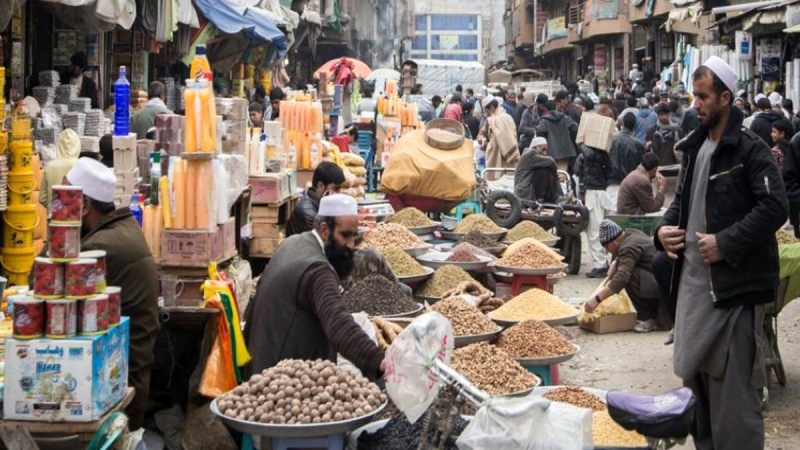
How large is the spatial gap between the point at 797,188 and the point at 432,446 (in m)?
5.81

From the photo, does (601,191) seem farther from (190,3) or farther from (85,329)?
(85,329)

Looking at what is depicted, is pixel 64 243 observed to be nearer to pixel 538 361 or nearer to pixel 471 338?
pixel 471 338

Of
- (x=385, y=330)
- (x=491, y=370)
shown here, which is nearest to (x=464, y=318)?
(x=385, y=330)

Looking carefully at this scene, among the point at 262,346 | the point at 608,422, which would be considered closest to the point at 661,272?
the point at 608,422

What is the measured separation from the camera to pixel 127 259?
5.14m

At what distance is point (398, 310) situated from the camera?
7.25 meters

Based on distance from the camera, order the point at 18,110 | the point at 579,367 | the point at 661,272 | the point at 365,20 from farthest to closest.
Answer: the point at 365,20 → the point at 18,110 → the point at 579,367 → the point at 661,272

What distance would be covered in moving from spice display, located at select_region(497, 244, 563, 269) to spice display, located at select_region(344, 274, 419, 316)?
245 cm

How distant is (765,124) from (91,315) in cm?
1232

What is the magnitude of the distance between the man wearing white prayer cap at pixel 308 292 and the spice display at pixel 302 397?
0.22 metres

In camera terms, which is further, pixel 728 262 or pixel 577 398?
pixel 577 398

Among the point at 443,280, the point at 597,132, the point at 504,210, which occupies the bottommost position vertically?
the point at 443,280

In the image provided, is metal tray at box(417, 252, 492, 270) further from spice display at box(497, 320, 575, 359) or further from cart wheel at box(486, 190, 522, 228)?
cart wheel at box(486, 190, 522, 228)

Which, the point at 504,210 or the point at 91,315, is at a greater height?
the point at 504,210
